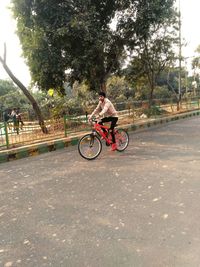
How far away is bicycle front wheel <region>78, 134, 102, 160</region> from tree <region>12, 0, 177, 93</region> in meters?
6.17

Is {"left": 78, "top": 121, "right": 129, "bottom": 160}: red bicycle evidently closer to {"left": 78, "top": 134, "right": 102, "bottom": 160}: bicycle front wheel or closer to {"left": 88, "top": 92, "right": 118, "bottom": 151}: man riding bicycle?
{"left": 78, "top": 134, "right": 102, "bottom": 160}: bicycle front wheel

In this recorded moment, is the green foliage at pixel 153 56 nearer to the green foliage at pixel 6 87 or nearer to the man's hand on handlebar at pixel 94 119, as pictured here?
the man's hand on handlebar at pixel 94 119

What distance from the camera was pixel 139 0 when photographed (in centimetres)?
1477

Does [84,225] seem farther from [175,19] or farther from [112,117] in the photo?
[175,19]

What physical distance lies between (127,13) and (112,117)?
8885mm

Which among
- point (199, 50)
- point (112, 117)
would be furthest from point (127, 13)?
point (199, 50)

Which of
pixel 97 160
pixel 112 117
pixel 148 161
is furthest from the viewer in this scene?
pixel 112 117

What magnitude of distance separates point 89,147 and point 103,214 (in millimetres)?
4084

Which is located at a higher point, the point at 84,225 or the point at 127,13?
the point at 127,13

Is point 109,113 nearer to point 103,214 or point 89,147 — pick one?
point 89,147

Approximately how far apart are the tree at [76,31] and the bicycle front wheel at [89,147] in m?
6.17

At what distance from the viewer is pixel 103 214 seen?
420cm

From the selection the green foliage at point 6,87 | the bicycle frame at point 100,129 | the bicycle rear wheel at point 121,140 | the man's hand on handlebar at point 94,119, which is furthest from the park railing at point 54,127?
the green foliage at point 6,87

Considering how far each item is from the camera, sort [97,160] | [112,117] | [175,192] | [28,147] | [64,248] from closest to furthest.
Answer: [64,248]
[175,192]
[97,160]
[112,117]
[28,147]
